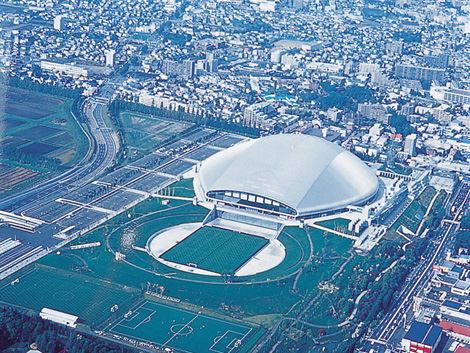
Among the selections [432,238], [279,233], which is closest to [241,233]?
[279,233]

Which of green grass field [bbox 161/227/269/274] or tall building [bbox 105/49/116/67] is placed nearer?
green grass field [bbox 161/227/269/274]

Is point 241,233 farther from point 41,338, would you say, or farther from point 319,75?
point 319,75


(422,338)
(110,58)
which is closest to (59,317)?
(422,338)

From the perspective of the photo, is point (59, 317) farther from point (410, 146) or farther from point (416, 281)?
point (410, 146)

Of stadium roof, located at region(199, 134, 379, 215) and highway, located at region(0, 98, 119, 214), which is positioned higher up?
stadium roof, located at region(199, 134, 379, 215)

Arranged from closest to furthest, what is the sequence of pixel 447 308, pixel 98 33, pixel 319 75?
pixel 447 308 < pixel 319 75 < pixel 98 33

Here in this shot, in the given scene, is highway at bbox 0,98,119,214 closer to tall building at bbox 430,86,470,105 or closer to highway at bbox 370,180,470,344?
highway at bbox 370,180,470,344

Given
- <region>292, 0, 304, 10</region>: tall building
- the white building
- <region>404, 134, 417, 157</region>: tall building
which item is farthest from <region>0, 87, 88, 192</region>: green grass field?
<region>292, 0, 304, 10</region>: tall building
